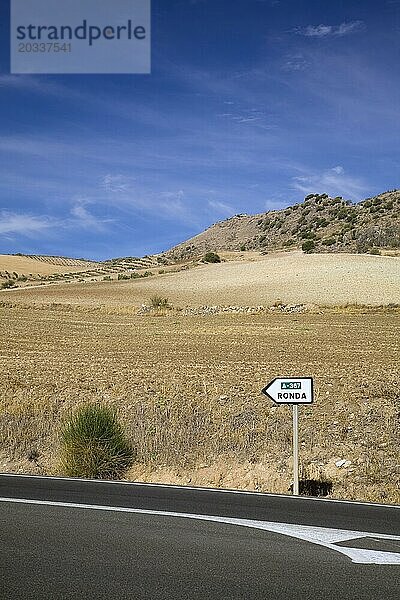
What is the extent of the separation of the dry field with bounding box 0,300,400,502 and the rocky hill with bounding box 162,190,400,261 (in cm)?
7759

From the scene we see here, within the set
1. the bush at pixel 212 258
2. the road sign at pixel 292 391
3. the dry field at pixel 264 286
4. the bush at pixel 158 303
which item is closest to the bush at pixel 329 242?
the bush at pixel 212 258

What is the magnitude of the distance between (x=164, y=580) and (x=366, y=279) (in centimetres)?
7491

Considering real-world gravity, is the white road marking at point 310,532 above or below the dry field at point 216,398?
below

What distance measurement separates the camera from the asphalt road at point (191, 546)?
632cm

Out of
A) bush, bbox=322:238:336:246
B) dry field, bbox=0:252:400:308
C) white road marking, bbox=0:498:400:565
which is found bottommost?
white road marking, bbox=0:498:400:565

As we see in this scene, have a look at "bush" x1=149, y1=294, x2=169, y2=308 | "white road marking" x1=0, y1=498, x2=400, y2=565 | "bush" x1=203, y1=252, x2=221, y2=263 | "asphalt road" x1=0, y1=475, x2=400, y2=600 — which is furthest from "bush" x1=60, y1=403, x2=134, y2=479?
"bush" x1=203, y1=252, x2=221, y2=263

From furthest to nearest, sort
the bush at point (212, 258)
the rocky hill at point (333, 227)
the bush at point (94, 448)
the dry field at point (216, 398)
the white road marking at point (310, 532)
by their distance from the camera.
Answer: the rocky hill at point (333, 227), the bush at point (212, 258), the dry field at point (216, 398), the bush at point (94, 448), the white road marking at point (310, 532)

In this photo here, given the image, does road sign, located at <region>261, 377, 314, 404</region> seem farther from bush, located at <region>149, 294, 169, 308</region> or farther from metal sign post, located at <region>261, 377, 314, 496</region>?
bush, located at <region>149, 294, 169, 308</region>

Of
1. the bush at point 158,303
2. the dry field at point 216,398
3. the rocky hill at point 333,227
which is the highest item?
the rocky hill at point 333,227

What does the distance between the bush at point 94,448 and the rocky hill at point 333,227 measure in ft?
329

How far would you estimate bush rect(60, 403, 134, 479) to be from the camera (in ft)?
48.2

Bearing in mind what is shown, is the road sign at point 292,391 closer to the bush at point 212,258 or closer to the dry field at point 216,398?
the dry field at point 216,398

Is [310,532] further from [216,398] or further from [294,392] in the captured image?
[216,398]

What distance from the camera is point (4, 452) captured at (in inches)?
657
